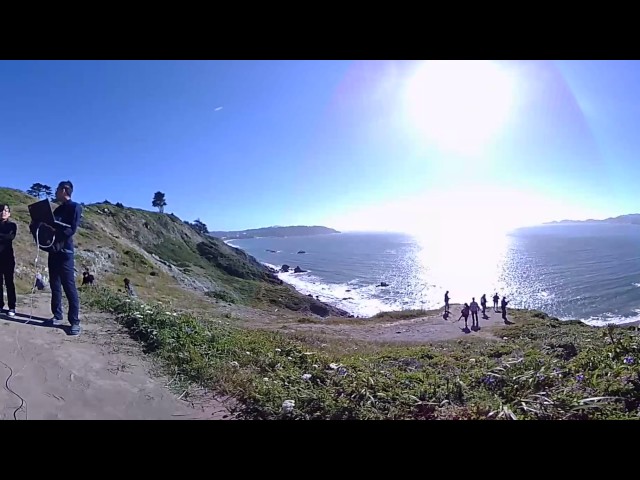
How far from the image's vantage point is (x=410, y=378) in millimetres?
3045

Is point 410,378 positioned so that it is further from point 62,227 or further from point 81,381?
point 62,227

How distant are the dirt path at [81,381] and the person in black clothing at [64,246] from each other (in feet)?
1.36

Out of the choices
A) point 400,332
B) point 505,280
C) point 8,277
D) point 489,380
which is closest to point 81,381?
point 8,277

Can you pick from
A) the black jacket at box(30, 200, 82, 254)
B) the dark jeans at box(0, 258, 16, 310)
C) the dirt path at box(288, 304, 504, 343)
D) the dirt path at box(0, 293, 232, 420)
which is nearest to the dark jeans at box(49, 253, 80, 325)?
the black jacket at box(30, 200, 82, 254)

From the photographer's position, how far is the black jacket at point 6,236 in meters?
4.01

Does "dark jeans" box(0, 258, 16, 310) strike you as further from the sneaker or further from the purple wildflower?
the purple wildflower

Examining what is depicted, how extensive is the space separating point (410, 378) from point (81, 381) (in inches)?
120

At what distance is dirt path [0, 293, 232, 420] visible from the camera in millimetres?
2439

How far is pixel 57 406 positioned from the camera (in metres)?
2.46

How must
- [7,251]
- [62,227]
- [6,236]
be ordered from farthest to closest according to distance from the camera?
1. [7,251]
2. [6,236]
3. [62,227]

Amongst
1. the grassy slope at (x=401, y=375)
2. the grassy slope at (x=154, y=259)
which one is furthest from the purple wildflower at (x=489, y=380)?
the grassy slope at (x=154, y=259)
